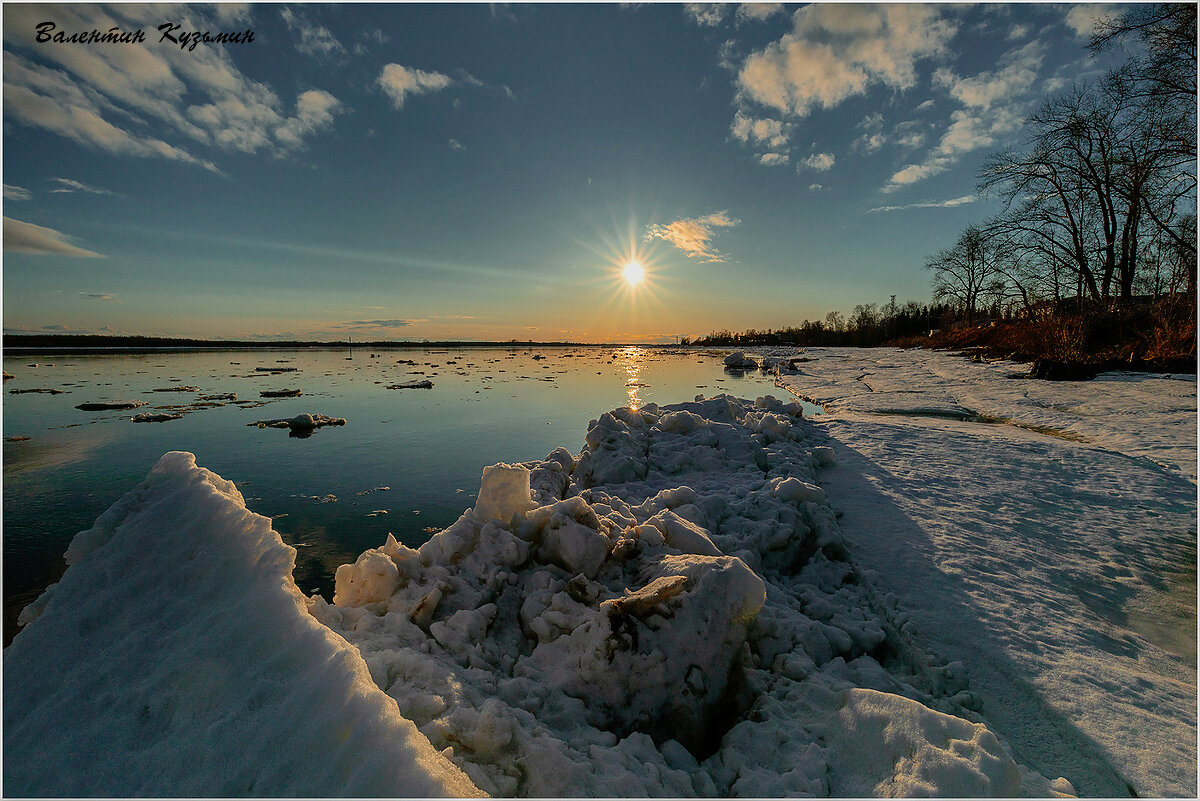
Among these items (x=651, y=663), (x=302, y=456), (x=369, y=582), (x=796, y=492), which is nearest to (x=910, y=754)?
(x=651, y=663)

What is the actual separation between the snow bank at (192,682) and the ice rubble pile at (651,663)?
348 millimetres

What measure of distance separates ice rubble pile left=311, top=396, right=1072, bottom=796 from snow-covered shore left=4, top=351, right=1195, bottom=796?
0.01 metres

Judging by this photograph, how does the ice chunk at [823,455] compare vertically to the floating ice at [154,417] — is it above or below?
above

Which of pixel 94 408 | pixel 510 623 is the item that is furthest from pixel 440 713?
pixel 94 408

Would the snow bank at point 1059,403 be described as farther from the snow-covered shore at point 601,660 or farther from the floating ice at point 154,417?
the floating ice at point 154,417

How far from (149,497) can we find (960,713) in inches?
200

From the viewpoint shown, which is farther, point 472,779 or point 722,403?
point 722,403

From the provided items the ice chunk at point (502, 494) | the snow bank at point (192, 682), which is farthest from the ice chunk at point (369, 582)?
the ice chunk at point (502, 494)

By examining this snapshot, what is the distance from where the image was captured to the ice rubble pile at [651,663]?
75.4 inches

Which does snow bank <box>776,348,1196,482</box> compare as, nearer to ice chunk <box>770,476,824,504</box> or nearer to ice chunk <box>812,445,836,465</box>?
ice chunk <box>812,445,836,465</box>

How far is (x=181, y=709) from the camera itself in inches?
69.0

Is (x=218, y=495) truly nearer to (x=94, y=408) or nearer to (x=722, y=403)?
(x=722, y=403)

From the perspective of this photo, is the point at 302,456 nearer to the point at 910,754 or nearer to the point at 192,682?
the point at 192,682

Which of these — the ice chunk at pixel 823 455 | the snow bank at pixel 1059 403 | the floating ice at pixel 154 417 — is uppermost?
the snow bank at pixel 1059 403
